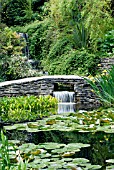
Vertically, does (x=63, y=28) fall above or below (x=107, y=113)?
above

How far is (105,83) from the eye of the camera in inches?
258

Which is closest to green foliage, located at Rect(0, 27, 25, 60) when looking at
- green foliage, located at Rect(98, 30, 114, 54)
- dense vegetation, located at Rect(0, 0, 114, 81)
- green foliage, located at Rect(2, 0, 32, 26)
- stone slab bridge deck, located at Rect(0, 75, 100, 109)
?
dense vegetation, located at Rect(0, 0, 114, 81)

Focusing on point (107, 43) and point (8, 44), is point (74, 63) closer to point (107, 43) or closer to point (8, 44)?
point (107, 43)

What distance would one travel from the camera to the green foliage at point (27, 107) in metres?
8.42

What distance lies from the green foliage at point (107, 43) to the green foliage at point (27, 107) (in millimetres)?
3182

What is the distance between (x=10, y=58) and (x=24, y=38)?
2.03m

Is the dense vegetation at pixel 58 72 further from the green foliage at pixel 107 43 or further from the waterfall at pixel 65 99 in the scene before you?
the waterfall at pixel 65 99

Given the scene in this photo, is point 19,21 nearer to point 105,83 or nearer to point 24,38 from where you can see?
point 24,38

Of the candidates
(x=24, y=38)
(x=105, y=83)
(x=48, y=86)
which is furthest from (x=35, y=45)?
(x=105, y=83)

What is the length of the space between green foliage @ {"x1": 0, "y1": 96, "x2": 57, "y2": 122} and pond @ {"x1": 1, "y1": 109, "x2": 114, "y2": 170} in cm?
62

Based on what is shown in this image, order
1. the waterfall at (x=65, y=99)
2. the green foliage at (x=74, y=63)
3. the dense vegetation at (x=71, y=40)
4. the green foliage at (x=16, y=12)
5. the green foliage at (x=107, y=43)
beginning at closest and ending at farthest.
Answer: the waterfall at (x=65, y=99) < the green foliage at (x=74, y=63) < the dense vegetation at (x=71, y=40) < the green foliage at (x=107, y=43) < the green foliage at (x=16, y=12)

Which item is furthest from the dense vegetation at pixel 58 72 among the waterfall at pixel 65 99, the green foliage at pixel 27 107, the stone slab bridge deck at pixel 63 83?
the waterfall at pixel 65 99

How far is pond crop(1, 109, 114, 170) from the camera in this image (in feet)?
16.5

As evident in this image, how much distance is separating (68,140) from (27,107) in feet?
8.87
